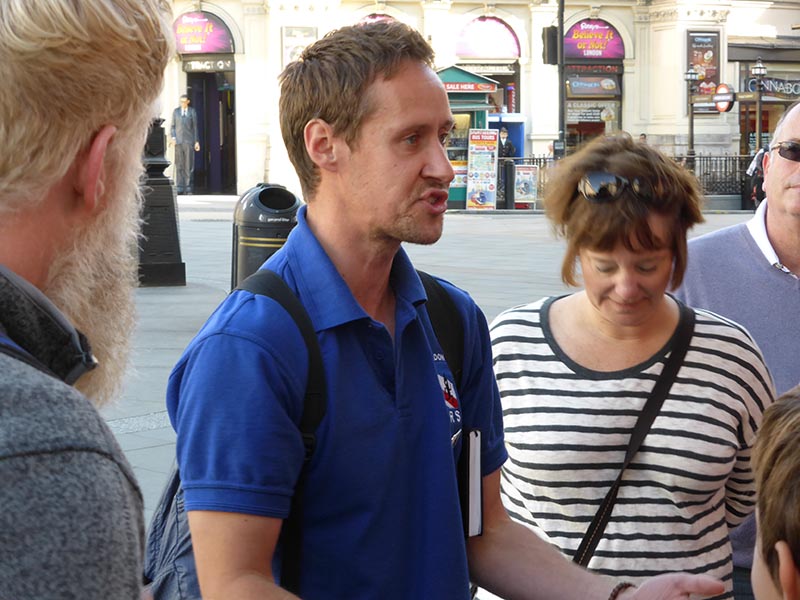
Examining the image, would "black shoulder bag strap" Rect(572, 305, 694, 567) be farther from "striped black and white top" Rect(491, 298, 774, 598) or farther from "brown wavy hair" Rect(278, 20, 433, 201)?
"brown wavy hair" Rect(278, 20, 433, 201)

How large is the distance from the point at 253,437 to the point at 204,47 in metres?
32.8

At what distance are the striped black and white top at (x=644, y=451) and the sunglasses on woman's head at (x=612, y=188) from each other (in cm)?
36

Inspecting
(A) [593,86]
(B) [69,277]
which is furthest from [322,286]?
(A) [593,86]

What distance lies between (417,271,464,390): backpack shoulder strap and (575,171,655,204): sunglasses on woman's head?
0.76 metres

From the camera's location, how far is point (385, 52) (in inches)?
87.4

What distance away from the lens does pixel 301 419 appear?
199cm

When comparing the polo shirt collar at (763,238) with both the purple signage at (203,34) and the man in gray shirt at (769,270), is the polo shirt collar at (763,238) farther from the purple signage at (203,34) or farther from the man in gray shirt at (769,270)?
the purple signage at (203,34)

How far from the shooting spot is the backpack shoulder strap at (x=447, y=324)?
7.57ft

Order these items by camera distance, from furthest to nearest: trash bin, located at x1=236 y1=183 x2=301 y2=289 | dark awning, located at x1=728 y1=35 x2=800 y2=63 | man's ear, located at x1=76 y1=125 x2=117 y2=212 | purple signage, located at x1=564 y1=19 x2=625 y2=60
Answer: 1. dark awning, located at x1=728 y1=35 x2=800 y2=63
2. purple signage, located at x1=564 y1=19 x2=625 y2=60
3. trash bin, located at x1=236 y1=183 x2=301 y2=289
4. man's ear, located at x1=76 y1=125 x2=117 y2=212

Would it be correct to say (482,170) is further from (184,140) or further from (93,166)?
(93,166)

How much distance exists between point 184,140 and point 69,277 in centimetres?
3057

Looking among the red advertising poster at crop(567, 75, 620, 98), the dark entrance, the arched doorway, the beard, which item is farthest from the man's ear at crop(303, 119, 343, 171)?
the red advertising poster at crop(567, 75, 620, 98)

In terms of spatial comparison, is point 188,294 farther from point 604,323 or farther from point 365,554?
point 365,554

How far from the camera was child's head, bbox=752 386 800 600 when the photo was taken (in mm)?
1640
